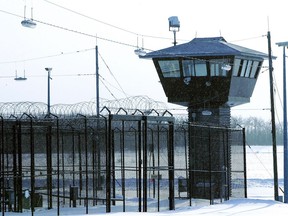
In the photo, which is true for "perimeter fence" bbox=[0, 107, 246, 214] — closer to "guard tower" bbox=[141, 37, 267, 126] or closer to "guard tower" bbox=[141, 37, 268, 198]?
"guard tower" bbox=[141, 37, 268, 198]

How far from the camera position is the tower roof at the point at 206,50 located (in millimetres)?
39938

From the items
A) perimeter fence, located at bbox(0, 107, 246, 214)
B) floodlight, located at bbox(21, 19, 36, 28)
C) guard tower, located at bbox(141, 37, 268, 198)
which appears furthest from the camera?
guard tower, located at bbox(141, 37, 268, 198)

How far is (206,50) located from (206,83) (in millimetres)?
2067

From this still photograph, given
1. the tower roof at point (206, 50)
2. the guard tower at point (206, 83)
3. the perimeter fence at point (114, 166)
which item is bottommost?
the perimeter fence at point (114, 166)

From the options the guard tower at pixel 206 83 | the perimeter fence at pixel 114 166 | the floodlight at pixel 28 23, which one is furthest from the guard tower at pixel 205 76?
the floodlight at pixel 28 23

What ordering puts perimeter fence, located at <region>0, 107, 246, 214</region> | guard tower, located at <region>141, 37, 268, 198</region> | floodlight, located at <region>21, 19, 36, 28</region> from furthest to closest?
guard tower, located at <region>141, 37, 268, 198</region> < floodlight, located at <region>21, 19, 36, 28</region> < perimeter fence, located at <region>0, 107, 246, 214</region>

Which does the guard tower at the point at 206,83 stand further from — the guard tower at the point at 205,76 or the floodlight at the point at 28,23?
the floodlight at the point at 28,23

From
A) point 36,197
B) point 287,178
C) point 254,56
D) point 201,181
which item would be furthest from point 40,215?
point 254,56

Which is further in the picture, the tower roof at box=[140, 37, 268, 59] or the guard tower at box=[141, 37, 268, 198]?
the guard tower at box=[141, 37, 268, 198]

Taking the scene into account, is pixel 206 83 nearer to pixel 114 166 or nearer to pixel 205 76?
pixel 205 76

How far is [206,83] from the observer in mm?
40750

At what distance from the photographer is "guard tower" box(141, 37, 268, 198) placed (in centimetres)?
4019

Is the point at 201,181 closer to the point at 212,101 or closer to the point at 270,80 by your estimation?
the point at 212,101

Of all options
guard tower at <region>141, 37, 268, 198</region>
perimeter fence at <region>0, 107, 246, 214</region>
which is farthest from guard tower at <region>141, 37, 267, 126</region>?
perimeter fence at <region>0, 107, 246, 214</region>
